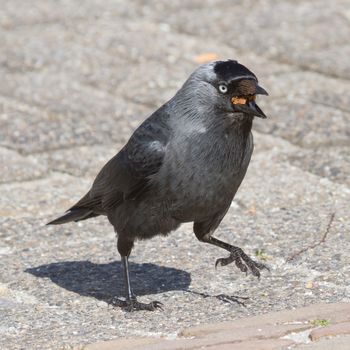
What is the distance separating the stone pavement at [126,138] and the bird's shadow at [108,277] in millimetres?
12

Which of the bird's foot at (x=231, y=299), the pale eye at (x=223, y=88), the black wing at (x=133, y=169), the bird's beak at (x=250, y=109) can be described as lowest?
the bird's foot at (x=231, y=299)

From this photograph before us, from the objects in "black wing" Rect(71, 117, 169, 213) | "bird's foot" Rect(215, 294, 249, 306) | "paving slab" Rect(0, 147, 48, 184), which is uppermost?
"black wing" Rect(71, 117, 169, 213)

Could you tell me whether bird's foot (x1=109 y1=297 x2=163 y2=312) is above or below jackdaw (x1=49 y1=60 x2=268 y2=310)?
below

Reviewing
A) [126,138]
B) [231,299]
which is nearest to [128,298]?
[231,299]

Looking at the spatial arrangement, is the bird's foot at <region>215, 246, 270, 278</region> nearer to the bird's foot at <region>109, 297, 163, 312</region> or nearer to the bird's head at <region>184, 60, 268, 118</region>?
the bird's foot at <region>109, 297, 163, 312</region>

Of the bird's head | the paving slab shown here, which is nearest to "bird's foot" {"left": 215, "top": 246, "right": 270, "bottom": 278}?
the bird's head

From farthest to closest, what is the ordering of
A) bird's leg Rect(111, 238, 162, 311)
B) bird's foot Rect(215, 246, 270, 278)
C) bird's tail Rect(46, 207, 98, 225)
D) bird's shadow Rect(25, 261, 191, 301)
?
bird's tail Rect(46, 207, 98, 225)
bird's shadow Rect(25, 261, 191, 301)
bird's foot Rect(215, 246, 270, 278)
bird's leg Rect(111, 238, 162, 311)

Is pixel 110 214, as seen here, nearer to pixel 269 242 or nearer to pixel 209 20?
pixel 269 242

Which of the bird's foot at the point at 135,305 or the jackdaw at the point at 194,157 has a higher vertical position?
the jackdaw at the point at 194,157

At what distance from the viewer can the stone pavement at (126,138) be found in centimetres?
536

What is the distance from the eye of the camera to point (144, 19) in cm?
1157

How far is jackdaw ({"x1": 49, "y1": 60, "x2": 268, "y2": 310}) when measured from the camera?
5.29m

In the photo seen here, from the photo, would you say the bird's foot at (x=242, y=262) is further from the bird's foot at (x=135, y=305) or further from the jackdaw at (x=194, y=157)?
the bird's foot at (x=135, y=305)

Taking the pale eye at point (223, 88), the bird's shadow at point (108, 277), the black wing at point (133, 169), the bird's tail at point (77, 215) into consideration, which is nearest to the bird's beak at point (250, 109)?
the pale eye at point (223, 88)
